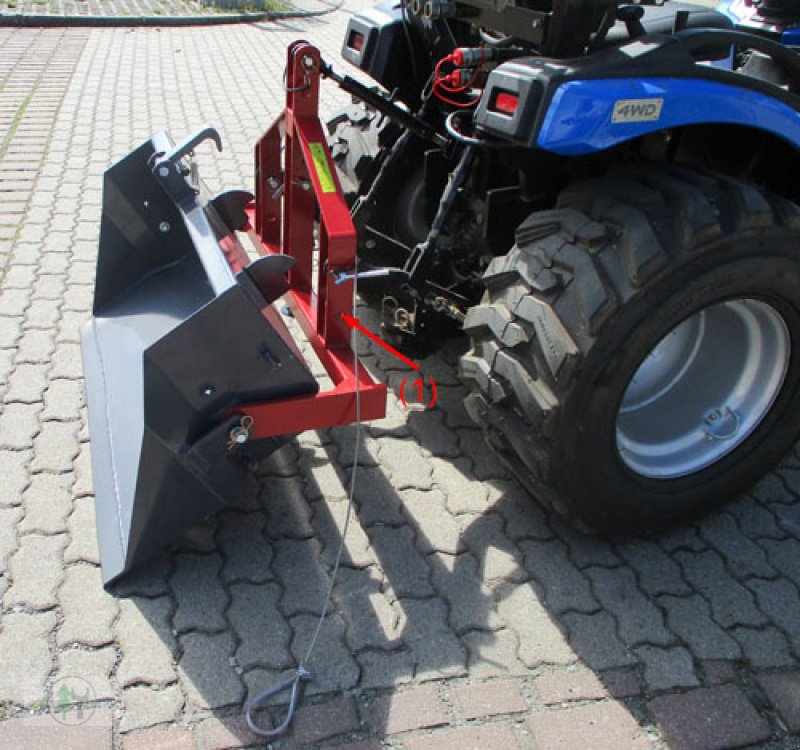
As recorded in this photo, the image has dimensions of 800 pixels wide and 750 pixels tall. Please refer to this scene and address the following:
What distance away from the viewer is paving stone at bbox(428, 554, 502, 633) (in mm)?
2225

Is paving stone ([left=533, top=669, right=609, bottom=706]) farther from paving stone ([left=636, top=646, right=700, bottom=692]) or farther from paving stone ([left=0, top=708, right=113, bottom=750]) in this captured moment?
paving stone ([left=0, top=708, right=113, bottom=750])

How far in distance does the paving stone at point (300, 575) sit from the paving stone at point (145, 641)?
0.31 meters

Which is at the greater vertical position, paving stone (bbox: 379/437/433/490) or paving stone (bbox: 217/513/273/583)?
paving stone (bbox: 379/437/433/490)

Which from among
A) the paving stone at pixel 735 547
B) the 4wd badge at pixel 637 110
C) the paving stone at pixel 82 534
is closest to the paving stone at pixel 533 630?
the paving stone at pixel 735 547

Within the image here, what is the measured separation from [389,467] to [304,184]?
951 mm

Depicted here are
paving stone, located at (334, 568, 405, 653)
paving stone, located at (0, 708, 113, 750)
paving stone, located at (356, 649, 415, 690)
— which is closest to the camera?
paving stone, located at (0, 708, 113, 750)

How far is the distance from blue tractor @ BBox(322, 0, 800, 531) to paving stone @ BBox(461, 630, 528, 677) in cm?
38

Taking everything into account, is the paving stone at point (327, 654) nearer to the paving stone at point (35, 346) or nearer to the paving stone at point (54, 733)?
the paving stone at point (54, 733)

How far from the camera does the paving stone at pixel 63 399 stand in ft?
9.55

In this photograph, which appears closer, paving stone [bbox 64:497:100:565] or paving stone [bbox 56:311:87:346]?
paving stone [bbox 64:497:100:565]

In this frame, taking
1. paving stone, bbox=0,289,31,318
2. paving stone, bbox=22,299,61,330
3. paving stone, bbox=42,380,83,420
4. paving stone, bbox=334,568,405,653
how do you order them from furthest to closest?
paving stone, bbox=0,289,31,318
paving stone, bbox=22,299,61,330
paving stone, bbox=42,380,83,420
paving stone, bbox=334,568,405,653

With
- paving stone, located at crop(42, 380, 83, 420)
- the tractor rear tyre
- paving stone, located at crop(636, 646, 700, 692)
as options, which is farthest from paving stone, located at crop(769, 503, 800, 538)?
paving stone, located at crop(42, 380, 83, 420)

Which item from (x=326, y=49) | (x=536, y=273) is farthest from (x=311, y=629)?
(x=326, y=49)

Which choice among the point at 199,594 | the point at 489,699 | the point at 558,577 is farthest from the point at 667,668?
the point at 199,594
